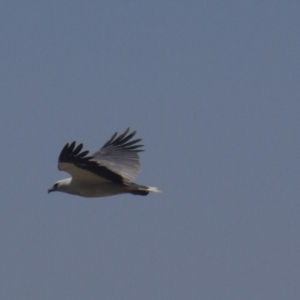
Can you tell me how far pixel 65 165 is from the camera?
35094 millimetres

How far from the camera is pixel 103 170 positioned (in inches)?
1404

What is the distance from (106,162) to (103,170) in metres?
1.94

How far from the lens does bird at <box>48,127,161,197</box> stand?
34906 millimetres

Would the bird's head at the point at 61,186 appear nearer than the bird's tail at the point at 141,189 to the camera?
No

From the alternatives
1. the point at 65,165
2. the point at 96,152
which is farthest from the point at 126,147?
the point at 65,165

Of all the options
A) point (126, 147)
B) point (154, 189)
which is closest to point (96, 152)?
point (126, 147)

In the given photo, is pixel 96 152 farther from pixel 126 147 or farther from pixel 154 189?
pixel 154 189

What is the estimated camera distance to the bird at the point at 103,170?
3491cm

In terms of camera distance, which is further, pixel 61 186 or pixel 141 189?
pixel 61 186

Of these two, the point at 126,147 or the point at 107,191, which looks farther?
the point at 126,147

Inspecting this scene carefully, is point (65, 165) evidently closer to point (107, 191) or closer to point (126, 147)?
point (107, 191)

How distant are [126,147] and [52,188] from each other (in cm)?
202

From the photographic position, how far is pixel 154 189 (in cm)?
3600

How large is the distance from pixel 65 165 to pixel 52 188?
2736 mm
